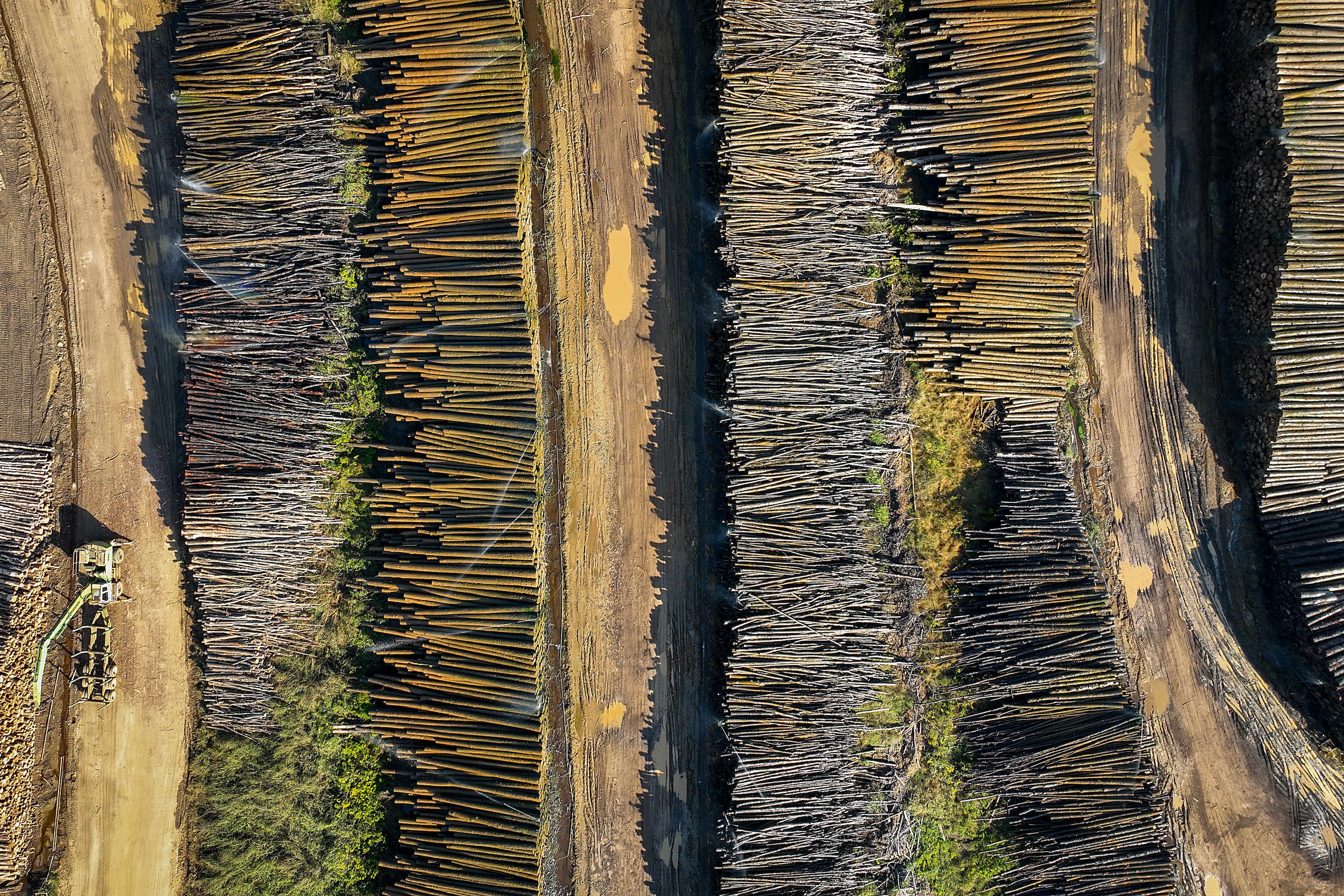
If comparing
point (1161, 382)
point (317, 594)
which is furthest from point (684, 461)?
point (1161, 382)

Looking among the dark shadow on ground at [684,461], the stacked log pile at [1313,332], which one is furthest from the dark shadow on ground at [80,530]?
the stacked log pile at [1313,332]

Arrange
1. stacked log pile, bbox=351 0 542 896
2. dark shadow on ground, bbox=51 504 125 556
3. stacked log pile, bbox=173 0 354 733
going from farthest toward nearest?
dark shadow on ground, bbox=51 504 125 556, stacked log pile, bbox=173 0 354 733, stacked log pile, bbox=351 0 542 896

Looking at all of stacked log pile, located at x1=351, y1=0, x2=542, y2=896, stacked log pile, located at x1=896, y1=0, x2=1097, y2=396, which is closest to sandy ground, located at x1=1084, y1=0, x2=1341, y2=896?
stacked log pile, located at x1=896, y1=0, x2=1097, y2=396

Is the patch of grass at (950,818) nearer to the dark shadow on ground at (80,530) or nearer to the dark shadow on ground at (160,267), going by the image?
the dark shadow on ground at (160,267)

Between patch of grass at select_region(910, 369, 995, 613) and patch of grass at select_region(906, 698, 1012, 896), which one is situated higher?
patch of grass at select_region(910, 369, 995, 613)

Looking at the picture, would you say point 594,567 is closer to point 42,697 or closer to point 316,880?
point 316,880

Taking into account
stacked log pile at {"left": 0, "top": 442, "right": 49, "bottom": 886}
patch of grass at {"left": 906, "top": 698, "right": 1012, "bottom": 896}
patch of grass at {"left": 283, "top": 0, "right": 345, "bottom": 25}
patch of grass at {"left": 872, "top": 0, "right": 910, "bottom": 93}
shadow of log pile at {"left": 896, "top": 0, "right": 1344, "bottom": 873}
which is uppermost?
patch of grass at {"left": 283, "top": 0, "right": 345, "bottom": 25}

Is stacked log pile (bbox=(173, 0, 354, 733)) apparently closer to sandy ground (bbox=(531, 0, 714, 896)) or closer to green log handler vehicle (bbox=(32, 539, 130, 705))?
green log handler vehicle (bbox=(32, 539, 130, 705))
